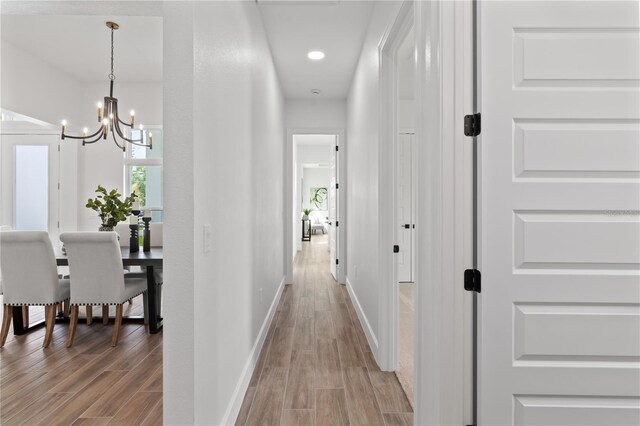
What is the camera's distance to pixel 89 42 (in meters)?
3.71

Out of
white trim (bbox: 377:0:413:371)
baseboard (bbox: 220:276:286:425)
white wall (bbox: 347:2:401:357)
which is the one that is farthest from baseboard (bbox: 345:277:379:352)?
baseboard (bbox: 220:276:286:425)

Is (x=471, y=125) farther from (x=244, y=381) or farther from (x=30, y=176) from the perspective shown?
(x=30, y=176)

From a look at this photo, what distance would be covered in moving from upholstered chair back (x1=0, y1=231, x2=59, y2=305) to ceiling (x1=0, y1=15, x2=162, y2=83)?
214 centimetres

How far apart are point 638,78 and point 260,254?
2422 mm

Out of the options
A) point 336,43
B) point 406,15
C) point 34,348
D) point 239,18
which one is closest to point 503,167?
point 406,15

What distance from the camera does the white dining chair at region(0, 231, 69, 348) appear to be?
2660mm

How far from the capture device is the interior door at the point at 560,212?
122 cm

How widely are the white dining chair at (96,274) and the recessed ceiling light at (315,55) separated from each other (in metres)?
2.58

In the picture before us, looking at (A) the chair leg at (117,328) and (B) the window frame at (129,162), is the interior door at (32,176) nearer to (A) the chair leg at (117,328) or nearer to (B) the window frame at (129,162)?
(B) the window frame at (129,162)

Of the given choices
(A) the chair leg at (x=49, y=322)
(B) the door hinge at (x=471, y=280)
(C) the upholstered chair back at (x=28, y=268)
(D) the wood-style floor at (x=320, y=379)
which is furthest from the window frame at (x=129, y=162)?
(B) the door hinge at (x=471, y=280)

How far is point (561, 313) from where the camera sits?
123cm

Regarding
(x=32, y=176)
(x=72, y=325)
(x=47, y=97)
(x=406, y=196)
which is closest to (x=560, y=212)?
(x=72, y=325)

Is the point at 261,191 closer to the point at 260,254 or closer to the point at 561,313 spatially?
the point at 260,254

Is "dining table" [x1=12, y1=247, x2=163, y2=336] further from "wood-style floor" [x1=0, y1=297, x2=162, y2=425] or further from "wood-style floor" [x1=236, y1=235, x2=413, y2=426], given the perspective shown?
"wood-style floor" [x1=236, y1=235, x2=413, y2=426]
